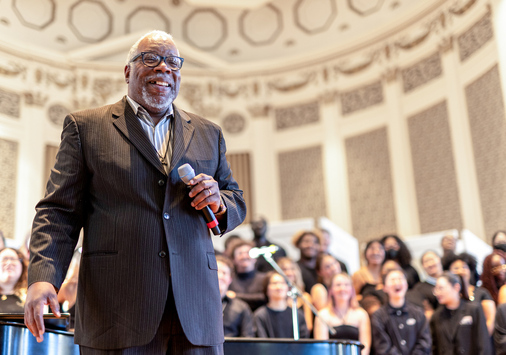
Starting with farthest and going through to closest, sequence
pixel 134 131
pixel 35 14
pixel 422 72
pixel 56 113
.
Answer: pixel 35 14 < pixel 56 113 < pixel 422 72 < pixel 134 131

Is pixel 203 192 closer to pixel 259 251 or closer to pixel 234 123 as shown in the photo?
pixel 259 251

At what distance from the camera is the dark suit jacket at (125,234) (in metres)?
1.55

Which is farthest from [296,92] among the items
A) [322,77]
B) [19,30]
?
[19,30]

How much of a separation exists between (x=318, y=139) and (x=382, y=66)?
179 cm

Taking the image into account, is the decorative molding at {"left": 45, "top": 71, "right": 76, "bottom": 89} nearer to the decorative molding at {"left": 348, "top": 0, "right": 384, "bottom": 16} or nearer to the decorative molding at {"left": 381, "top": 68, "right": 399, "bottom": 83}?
the decorative molding at {"left": 348, "top": 0, "right": 384, "bottom": 16}

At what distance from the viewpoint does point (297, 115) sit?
37.7 feet

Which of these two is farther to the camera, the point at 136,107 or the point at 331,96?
the point at 331,96

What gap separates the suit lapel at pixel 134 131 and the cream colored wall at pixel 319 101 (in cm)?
770

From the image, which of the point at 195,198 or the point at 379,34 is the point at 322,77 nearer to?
the point at 379,34

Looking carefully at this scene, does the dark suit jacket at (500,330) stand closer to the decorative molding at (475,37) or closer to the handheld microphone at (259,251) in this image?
the handheld microphone at (259,251)

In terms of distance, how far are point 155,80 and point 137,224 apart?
0.45 metres

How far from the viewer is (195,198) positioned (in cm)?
161

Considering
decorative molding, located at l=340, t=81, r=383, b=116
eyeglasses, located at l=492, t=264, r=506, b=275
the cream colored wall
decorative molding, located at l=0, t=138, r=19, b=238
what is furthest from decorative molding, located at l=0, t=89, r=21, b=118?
eyeglasses, located at l=492, t=264, r=506, b=275

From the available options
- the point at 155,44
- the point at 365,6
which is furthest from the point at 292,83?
the point at 155,44
